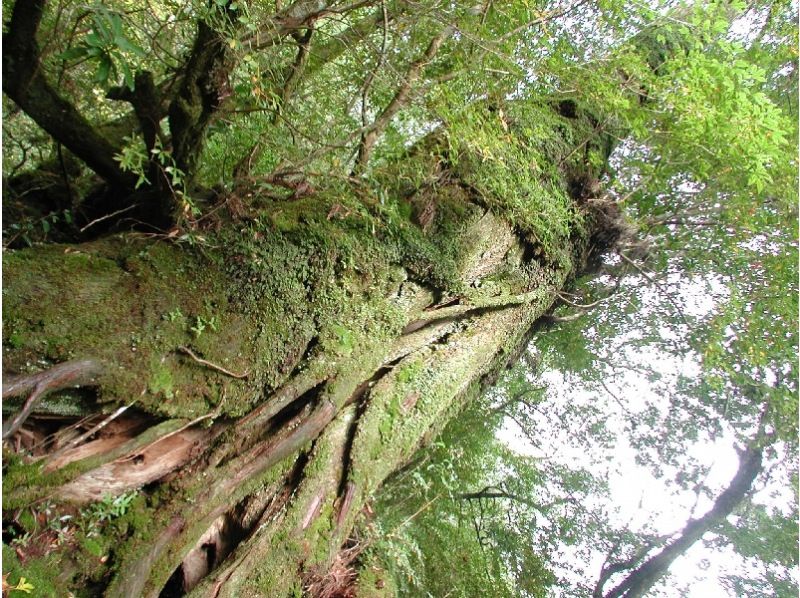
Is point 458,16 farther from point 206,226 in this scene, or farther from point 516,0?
point 206,226

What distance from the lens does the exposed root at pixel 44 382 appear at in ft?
5.99

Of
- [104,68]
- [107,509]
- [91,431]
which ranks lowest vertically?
[107,509]

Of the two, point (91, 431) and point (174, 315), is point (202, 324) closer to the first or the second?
point (174, 315)

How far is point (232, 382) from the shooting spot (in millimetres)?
2645

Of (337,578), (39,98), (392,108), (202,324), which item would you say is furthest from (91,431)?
(392,108)

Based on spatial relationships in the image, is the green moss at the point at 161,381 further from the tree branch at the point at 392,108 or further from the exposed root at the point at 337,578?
the tree branch at the point at 392,108

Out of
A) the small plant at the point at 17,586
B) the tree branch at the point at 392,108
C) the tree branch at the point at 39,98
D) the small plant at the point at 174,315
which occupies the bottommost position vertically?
the small plant at the point at 17,586

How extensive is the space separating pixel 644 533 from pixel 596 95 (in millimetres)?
8170

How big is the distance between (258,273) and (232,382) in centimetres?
63

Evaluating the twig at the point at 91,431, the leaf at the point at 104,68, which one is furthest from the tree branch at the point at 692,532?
the leaf at the point at 104,68

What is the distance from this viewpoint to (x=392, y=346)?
3.68 metres

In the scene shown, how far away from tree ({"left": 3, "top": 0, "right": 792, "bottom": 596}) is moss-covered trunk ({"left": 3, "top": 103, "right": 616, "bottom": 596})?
0.01 meters

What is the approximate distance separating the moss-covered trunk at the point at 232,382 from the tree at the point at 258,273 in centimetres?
1

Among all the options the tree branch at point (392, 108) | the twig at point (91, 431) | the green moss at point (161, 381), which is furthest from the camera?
the tree branch at point (392, 108)
